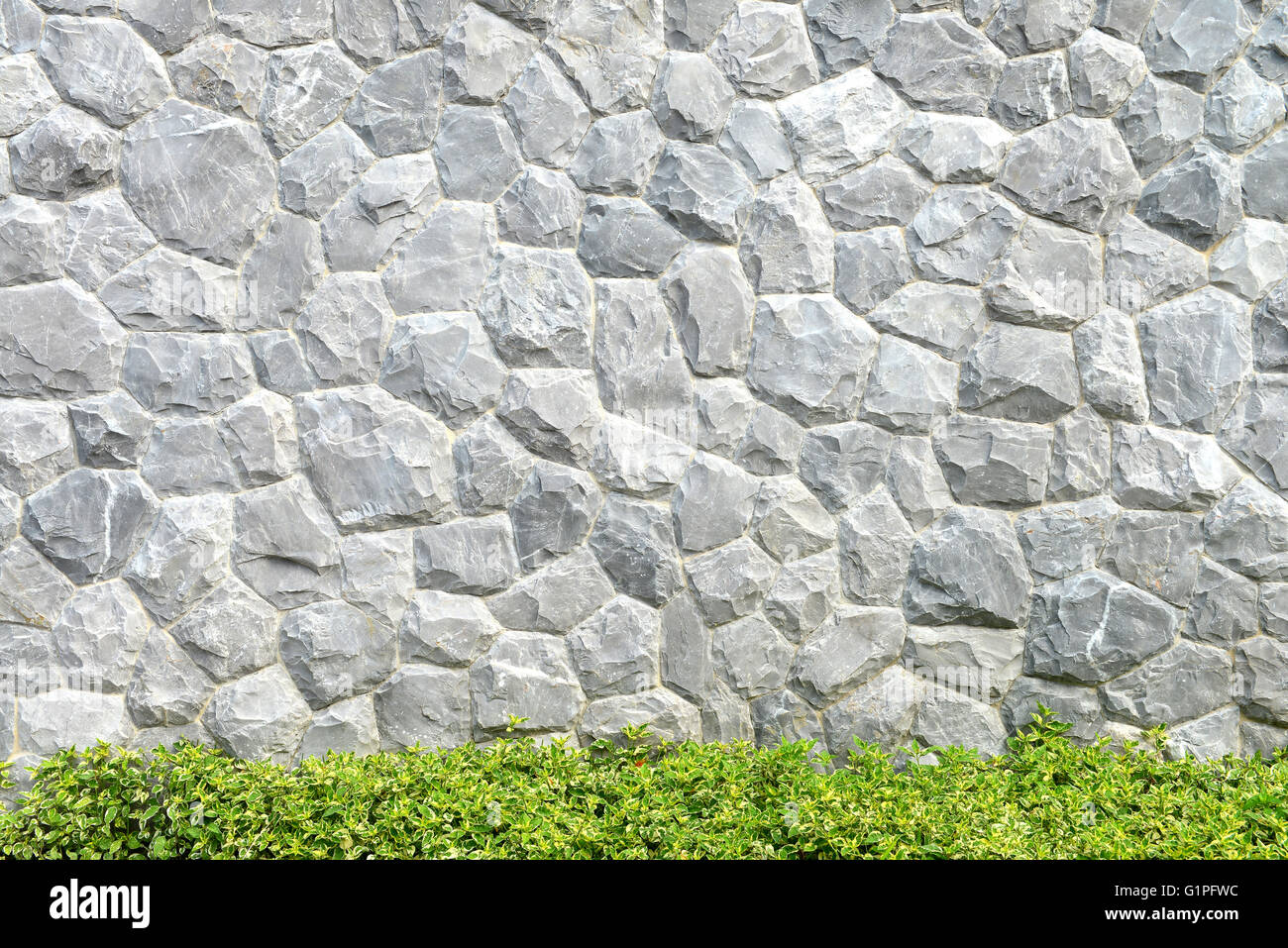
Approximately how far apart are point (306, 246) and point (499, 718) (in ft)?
5.34

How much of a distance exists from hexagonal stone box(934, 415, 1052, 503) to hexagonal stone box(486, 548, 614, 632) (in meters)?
1.21

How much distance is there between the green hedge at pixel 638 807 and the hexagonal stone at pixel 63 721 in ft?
0.24

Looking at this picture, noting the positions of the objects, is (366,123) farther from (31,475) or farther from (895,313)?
(895,313)

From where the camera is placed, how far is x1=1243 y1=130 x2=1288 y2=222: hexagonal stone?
10.4 ft

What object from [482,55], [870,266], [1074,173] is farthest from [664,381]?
[1074,173]

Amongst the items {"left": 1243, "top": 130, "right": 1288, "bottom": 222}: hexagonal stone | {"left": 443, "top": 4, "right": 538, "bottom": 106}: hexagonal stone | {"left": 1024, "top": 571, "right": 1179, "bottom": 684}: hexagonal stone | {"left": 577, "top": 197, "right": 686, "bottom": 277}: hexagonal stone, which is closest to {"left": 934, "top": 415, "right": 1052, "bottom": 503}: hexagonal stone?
{"left": 1024, "top": 571, "right": 1179, "bottom": 684}: hexagonal stone

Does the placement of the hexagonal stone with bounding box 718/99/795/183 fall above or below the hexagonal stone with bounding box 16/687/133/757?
above

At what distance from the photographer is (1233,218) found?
3213mm

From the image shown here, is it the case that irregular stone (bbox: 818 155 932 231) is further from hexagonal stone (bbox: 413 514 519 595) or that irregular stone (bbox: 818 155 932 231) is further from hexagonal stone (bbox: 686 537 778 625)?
hexagonal stone (bbox: 413 514 519 595)

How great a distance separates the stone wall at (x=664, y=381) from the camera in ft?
10.2

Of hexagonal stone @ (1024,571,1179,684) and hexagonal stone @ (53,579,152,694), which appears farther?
hexagonal stone @ (1024,571,1179,684)

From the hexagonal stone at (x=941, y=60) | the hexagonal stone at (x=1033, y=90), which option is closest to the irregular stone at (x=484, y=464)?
the hexagonal stone at (x=941, y=60)

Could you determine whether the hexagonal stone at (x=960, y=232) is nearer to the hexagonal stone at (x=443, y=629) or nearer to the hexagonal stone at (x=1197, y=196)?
the hexagonal stone at (x=1197, y=196)

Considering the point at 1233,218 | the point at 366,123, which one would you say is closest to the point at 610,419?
the point at 366,123
